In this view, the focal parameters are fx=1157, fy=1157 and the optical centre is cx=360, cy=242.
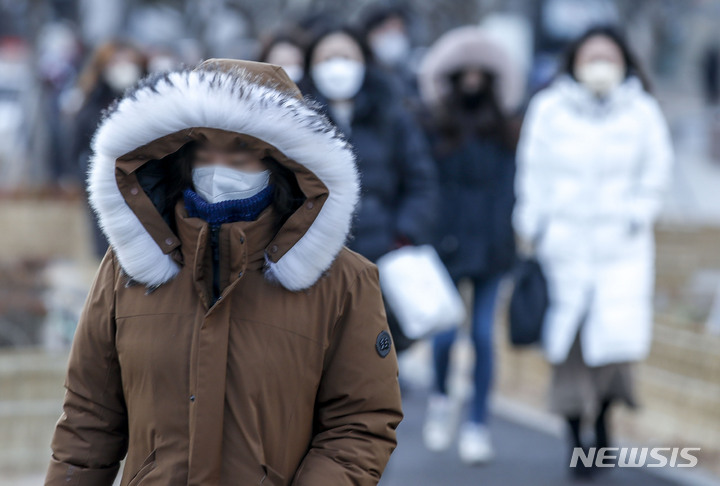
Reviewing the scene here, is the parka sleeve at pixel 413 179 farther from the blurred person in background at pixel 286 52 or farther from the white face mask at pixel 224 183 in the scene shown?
the white face mask at pixel 224 183

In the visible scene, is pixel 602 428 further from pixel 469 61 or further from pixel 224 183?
pixel 224 183

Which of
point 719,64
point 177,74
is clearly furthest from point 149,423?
point 719,64

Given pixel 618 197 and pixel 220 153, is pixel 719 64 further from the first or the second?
pixel 220 153

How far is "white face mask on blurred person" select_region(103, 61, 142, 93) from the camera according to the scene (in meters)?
7.73

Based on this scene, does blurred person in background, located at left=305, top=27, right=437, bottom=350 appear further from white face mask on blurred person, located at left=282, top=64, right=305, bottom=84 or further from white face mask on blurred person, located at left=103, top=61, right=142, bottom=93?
white face mask on blurred person, located at left=103, top=61, right=142, bottom=93

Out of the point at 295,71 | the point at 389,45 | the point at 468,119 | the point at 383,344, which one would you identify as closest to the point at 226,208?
the point at 383,344

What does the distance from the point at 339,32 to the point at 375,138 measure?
49 cm

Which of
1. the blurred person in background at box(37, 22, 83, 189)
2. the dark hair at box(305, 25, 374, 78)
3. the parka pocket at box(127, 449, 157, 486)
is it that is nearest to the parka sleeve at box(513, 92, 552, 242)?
the dark hair at box(305, 25, 374, 78)

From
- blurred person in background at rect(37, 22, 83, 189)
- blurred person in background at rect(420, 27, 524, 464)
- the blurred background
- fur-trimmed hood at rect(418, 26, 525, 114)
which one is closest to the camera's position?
the blurred background

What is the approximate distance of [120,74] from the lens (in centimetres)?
777

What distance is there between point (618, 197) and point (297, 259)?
128 inches

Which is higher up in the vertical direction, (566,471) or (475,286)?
(475,286)

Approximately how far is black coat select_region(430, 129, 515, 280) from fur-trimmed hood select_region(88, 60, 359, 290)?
3.46 meters

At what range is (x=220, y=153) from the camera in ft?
8.27
